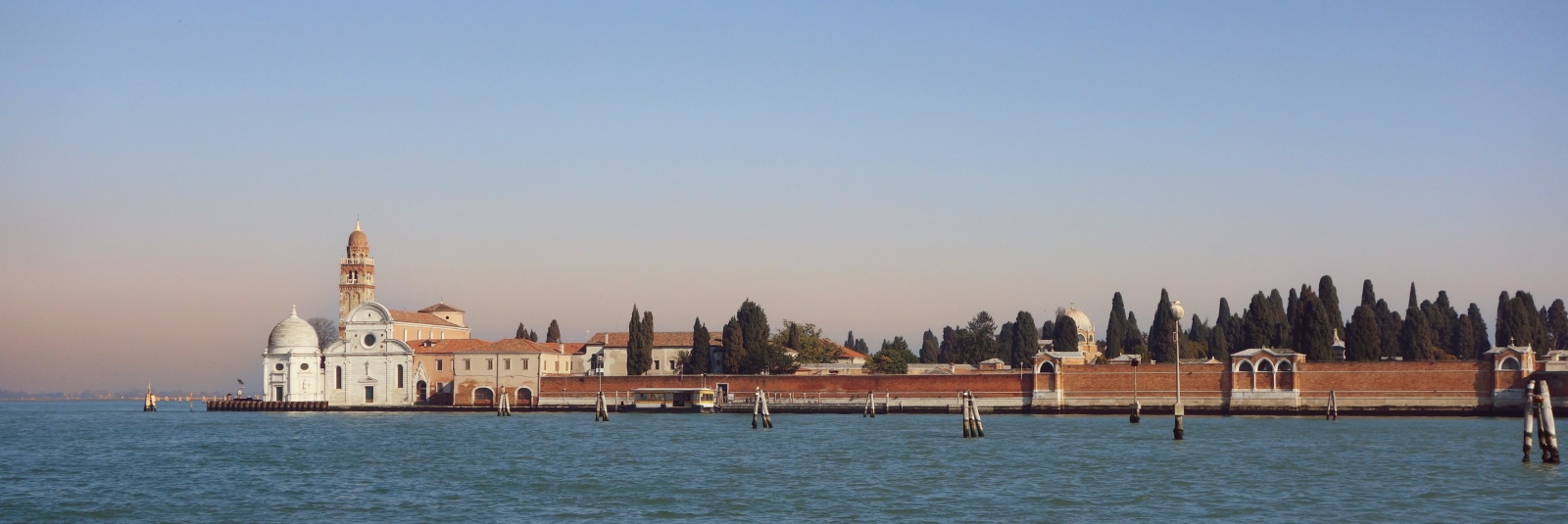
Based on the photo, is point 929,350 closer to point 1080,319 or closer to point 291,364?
point 1080,319

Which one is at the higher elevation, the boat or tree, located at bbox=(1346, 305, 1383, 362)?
tree, located at bbox=(1346, 305, 1383, 362)

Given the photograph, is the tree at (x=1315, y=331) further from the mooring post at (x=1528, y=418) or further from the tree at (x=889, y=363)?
the mooring post at (x=1528, y=418)

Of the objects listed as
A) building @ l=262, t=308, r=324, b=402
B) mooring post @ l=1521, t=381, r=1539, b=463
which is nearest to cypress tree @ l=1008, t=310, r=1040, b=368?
building @ l=262, t=308, r=324, b=402

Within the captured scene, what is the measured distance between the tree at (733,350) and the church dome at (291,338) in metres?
19.7

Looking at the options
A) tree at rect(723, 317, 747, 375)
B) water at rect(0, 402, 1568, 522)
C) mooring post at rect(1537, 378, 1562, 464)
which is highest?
tree at rect(723, 317, 747, 375)

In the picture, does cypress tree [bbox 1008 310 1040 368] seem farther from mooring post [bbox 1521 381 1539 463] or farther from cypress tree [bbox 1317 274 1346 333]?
mooring post [bbox 1521 381 1539 463]

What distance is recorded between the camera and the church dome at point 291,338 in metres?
68.8

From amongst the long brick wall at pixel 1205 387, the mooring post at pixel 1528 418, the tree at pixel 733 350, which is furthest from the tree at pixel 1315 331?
the mooring post at pixel 1528 418

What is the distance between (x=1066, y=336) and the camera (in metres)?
73.4

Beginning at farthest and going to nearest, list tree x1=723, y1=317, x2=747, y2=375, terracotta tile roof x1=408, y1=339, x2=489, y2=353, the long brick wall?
terracotta tile roof x1=408, y1=339, x2=489, y2=353 < tree x1=723, y1=317, x2=747, y2=375 < the long brick wall

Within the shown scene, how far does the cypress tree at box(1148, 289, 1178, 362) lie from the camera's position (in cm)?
6731

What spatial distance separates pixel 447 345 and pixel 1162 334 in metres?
33.5

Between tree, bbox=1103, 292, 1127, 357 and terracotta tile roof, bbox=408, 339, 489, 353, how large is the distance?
31.6m

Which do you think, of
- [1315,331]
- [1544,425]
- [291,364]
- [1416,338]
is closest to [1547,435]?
[1544,425]
